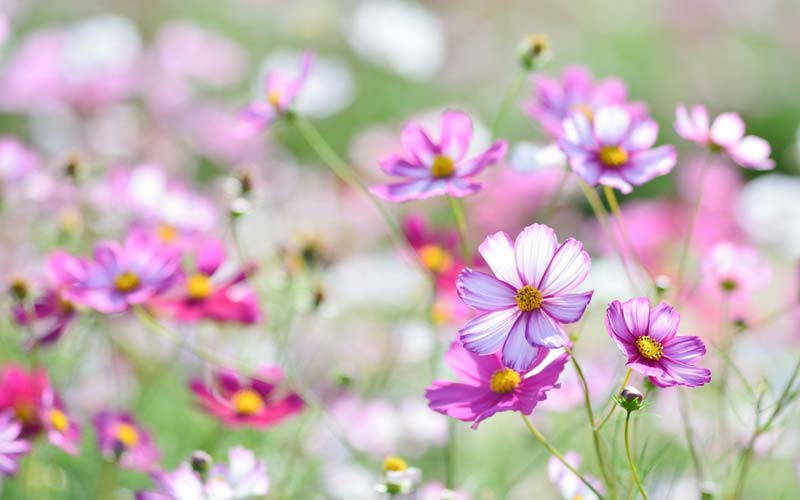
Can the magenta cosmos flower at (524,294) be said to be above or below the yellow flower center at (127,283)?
above

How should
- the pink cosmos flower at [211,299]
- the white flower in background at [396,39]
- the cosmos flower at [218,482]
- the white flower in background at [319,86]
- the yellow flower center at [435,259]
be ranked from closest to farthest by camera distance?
the cosmos flower at [218,482] < the pink cosmos flower at [211,299] < the yellow flower center at [435,259] < the white flower in background at [319,86] < the white flower in background at [396,39]

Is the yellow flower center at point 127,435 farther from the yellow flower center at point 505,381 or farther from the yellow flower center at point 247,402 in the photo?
the yellow flower center at point 505,381

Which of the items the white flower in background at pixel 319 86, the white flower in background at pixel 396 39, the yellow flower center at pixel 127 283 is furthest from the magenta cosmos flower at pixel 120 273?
the white flower in background at pixel 396 39

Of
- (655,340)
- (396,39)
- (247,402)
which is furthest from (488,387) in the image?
(396,39)

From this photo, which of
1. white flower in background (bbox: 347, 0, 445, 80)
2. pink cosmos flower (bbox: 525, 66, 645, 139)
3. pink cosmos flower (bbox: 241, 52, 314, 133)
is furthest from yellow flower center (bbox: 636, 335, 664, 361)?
white flower in background (bbox: 347, 0, 445, 80)

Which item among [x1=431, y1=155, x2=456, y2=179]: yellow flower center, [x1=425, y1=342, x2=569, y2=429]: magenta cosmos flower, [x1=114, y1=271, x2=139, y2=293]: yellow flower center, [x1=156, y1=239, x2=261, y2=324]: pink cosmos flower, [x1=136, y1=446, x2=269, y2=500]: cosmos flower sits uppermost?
[x1=431, y1=155, x2=456, y2=179]: yellow flower center

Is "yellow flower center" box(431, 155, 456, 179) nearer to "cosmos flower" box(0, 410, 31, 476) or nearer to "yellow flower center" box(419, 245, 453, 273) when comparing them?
"yellow flower center" box(419, 245, 453, 273)
